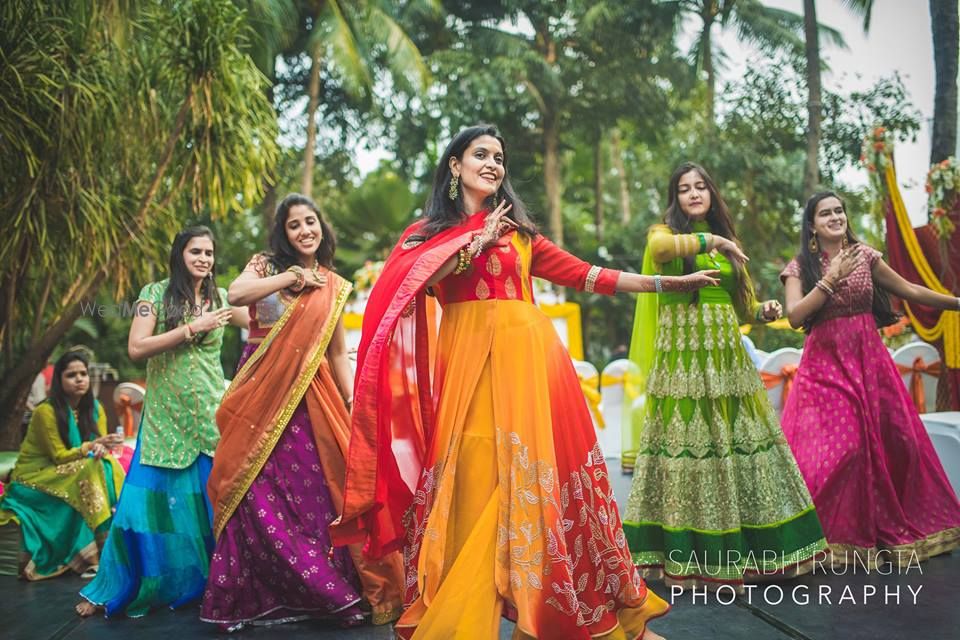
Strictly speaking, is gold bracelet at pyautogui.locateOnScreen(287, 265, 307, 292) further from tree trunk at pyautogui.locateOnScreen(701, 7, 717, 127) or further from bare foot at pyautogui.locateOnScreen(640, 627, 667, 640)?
tree trunk at pyautogui.locateOnScreen(701, 7, 717, 127)

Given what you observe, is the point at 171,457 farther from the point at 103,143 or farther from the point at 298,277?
the point at 103,143

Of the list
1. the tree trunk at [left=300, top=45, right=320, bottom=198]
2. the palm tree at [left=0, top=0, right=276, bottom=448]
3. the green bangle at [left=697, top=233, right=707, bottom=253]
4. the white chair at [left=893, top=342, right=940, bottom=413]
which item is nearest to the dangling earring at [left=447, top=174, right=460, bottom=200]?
the green bangle at [left=697, top=233, right=707, bottom=253]

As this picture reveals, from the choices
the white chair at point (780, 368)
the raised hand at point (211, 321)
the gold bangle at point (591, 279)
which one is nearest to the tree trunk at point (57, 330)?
the raised hand at point (211, 321)

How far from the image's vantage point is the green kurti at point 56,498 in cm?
417

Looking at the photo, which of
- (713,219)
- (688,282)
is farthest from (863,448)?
(688,282)

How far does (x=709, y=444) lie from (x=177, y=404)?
7.73ft

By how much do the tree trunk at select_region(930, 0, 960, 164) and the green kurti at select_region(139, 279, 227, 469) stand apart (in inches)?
224

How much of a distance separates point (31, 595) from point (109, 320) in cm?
1183

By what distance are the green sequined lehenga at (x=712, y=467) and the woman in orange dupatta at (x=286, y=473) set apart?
1.16 m

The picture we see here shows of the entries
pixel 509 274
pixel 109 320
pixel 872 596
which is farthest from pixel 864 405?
pixel 109 320

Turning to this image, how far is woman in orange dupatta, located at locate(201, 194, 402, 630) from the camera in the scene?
3.09 meters

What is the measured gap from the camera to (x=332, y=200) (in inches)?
773

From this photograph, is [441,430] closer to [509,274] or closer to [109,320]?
[509,274]

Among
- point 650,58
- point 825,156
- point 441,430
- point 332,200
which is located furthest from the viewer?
point 332,200
